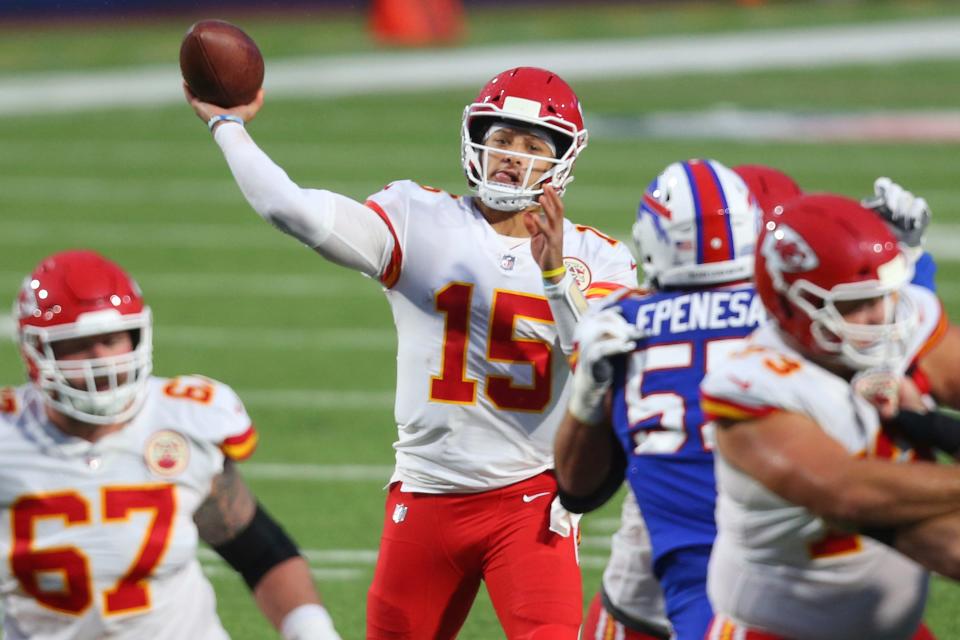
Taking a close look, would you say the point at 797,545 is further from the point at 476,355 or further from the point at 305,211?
the point at 305,211

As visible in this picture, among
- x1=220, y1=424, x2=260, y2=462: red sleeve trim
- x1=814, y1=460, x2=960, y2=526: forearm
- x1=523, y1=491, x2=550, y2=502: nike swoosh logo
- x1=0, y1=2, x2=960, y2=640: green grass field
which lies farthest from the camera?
x1=0, y1=2, x2=960, y2=640: green grass field

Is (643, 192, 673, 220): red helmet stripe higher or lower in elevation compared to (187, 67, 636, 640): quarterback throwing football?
higher

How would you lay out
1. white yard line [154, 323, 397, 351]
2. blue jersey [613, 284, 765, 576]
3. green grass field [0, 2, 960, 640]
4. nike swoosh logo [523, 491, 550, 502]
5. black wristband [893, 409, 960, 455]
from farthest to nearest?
white yard line [154, 323, 397, 351], green grass field [0, 2, 960, 640], nike swoosh logo [523, 491, 550, 502], blue jersey [613, 284, 765, 576], black wristband [893, 409, 960, 455]

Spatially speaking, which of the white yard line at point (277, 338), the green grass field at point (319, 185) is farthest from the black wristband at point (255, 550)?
the white yard line at point (277, 338)

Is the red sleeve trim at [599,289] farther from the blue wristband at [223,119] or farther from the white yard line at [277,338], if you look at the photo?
the white yard line at [277,338]

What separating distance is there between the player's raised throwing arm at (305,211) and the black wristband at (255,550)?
92 cm

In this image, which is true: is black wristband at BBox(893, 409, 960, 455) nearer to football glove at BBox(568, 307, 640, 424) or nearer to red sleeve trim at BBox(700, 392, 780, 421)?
red sleeve trim at BBox(700, 392, 780, 421)

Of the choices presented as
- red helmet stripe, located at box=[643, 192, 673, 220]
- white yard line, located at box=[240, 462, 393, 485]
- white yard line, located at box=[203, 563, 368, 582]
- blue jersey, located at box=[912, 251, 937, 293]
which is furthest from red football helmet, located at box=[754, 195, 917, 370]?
white yard line, located at box=[240, 462, 393, 485]

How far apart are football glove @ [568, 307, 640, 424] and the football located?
130 centimetres

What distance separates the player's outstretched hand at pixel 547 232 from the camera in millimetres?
3975

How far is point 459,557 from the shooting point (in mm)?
4188

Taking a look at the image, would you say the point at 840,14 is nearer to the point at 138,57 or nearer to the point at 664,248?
the point at 138,57

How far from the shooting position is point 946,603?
557cm

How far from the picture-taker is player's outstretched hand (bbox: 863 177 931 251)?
4211mm
